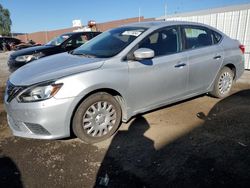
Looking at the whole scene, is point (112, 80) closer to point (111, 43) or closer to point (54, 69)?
point (54, 69)

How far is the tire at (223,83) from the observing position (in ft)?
15.8

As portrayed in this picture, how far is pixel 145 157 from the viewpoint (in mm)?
2912

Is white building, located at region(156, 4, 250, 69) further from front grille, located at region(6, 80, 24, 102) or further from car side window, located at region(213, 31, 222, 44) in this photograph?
front grille, located at region(6, 80, 24, 102)

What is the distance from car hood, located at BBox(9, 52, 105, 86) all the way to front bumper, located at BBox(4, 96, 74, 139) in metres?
0.31

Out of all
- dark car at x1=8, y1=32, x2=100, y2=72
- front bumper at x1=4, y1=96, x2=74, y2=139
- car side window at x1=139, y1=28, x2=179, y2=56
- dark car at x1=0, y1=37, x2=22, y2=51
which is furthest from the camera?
dark car at x1=0, y1=37, x2=22, y2=51

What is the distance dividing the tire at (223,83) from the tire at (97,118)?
2.46m

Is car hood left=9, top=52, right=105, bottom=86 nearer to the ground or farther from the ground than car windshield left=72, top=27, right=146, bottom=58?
nearer to the ground

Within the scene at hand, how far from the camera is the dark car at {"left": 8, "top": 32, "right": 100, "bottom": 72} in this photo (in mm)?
6789

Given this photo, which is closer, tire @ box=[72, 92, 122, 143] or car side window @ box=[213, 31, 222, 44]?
tire @ box=[72, 92, 122, 143]

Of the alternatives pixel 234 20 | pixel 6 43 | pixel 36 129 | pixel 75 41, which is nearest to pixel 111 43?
pixel 36 129

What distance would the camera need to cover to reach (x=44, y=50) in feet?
23.3

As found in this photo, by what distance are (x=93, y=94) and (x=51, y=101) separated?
1.96ft

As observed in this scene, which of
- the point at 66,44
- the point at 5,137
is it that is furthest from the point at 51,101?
the point at 66,44

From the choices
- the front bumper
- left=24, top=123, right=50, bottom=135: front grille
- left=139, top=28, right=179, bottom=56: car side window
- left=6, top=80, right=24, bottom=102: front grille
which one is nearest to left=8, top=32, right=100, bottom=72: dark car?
left=6, top=80, right=24, bottom=102: front grille
